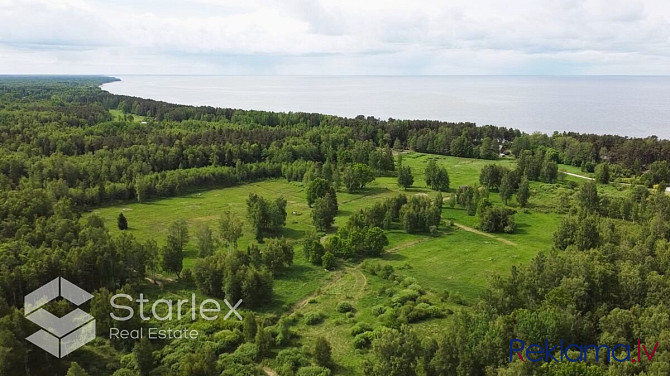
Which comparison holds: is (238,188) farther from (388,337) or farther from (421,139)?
(388,337)

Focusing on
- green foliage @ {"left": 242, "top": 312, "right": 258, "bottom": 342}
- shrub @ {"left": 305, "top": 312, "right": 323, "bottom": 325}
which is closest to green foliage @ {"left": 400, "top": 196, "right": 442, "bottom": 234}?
shrub @ {"left": 305, "top": 312, "right": 323, "bottom": 325}

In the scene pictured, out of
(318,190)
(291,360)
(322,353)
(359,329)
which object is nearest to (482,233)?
(318,190)

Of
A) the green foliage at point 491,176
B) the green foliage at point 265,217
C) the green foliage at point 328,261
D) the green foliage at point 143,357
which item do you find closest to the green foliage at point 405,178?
the green foliage at point 491,176

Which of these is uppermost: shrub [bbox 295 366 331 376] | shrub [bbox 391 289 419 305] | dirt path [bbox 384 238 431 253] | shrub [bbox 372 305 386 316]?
dirt path [bbox 384 238 431 253]

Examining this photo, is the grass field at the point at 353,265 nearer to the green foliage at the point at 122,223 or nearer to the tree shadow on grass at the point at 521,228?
the tree shadow on grass at the point at 521,228

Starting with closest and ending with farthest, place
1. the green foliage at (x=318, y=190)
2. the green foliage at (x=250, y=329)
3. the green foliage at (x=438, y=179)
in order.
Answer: the green foliage at (x=250, y=329), the green foliage at (x=318, y=190), the green foliage at (x=438, y=179)

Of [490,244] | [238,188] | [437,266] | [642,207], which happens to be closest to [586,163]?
[642,207]

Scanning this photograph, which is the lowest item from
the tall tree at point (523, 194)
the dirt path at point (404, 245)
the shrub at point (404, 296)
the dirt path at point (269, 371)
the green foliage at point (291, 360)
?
the dirt path at point (269, 371)

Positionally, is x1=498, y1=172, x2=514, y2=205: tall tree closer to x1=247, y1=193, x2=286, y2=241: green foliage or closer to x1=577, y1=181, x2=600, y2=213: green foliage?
x1=577, y1=181, x2=600, y2=213: green foliage
